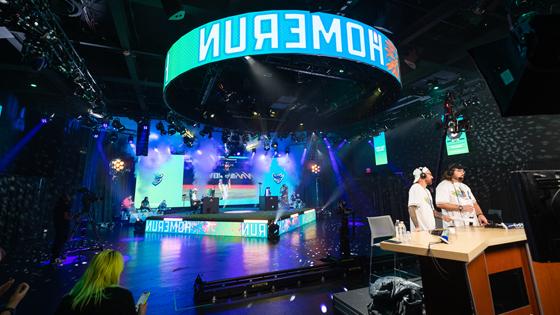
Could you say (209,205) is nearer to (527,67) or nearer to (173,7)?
(173,7)

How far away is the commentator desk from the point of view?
179 cm

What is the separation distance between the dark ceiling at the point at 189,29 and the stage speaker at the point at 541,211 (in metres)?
2.52

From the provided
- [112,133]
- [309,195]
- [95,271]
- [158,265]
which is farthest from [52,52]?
[309,195]

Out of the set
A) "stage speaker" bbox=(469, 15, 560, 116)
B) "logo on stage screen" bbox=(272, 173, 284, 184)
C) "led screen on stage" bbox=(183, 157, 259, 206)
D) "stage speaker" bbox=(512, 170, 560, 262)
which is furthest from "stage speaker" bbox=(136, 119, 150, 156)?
"stage speaker" bbox=(512, 170, 560, 262)

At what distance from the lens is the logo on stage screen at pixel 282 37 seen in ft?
6.82

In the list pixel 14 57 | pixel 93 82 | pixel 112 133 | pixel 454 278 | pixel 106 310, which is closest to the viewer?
pixel 106 310

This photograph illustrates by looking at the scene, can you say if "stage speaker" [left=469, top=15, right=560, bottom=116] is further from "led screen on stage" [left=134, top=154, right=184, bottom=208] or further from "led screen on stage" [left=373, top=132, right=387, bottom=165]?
"led screen on stage" [left=134, top=154, right=184, bottom=208]

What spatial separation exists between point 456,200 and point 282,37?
10.8 ft

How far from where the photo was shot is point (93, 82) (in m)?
6.31

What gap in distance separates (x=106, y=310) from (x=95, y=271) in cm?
23

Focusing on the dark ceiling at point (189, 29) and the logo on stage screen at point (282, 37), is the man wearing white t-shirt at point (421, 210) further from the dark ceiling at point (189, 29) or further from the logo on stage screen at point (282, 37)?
the dark ceiling at point (189, 29)

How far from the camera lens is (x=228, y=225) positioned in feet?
26.8

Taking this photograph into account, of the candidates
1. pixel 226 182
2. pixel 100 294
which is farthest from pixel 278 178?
pixel 100 294

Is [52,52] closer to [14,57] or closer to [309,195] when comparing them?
[14,57]
